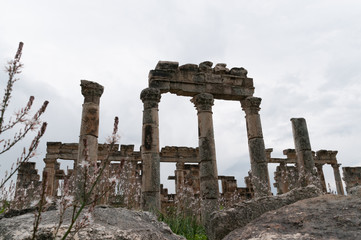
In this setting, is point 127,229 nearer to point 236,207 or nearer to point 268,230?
point 268,230

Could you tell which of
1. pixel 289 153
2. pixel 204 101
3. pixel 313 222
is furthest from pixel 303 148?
pixel 289 153

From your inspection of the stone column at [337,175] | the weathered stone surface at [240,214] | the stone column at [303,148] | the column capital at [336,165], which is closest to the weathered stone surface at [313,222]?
the weathered stone surface at [240,214]

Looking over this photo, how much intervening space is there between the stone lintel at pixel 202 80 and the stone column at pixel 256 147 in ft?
2.01

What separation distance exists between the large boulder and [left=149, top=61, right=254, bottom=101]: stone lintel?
906 centimetres

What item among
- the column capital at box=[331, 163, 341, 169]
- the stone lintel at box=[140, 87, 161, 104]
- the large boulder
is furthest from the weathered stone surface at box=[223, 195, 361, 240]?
the column capital at box=[331, 163, 341, 169]

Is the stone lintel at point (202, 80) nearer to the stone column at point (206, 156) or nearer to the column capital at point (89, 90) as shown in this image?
the stone column at point (206, 156)

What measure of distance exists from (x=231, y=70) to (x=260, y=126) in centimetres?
295

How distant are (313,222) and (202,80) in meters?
10.2

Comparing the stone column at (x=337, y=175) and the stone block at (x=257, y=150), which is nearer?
the stone block at (x=257, y=150)

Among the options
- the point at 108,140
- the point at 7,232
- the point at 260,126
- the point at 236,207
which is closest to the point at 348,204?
the point at 236,207

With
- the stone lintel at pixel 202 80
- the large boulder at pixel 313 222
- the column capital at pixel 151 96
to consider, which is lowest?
the large boulder at pixel 313 222

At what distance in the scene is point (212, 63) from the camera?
42.9ft

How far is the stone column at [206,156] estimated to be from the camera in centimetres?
1082

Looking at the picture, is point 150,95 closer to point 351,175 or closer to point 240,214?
point 240,214
